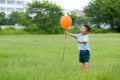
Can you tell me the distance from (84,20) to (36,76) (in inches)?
2586

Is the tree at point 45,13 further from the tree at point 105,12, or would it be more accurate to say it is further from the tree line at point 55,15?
the tree at point 105,12

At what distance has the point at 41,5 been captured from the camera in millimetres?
63969

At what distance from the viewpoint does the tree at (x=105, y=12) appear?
230 feet

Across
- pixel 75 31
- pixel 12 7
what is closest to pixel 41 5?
pixel 75 31

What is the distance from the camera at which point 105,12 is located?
230 feet

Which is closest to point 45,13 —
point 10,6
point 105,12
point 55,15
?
point 55,15

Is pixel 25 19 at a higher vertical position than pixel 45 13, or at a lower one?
lower

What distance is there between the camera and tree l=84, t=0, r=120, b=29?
7025 centimetres

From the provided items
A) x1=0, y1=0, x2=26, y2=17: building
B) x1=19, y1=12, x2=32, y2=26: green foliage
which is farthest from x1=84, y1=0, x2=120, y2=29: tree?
x1=0, y1=0, x2=26, y2=17: building

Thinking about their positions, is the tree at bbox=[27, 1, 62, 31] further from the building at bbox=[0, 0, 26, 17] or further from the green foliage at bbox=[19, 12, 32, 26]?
the building at bbox=[0, 0, 26, 17]

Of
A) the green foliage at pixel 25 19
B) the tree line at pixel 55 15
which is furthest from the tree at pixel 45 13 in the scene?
the green foliage at pixel 25 19

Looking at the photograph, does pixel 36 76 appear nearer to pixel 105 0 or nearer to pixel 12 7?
pixel 105 0

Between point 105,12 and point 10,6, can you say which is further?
point 10,6

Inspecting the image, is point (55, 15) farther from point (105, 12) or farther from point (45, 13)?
point (105, 12)
